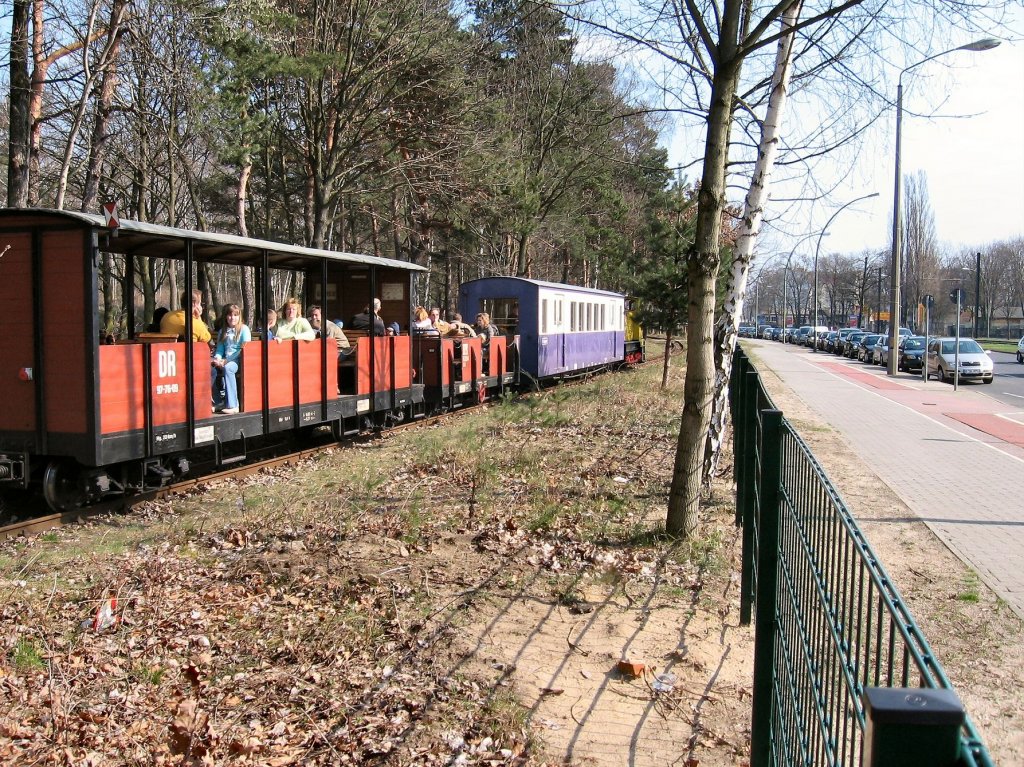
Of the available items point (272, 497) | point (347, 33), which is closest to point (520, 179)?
point (347, 33)

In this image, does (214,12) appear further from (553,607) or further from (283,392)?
(553,607)

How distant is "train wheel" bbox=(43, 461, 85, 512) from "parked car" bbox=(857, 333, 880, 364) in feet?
136

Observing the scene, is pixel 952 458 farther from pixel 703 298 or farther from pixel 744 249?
pixel 703 298

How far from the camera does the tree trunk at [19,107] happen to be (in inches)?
546

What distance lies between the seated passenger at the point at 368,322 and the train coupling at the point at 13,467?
5.93 metres

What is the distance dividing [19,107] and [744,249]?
1182 centimetres

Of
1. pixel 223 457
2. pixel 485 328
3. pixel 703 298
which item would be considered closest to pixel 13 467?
pixel 223 457

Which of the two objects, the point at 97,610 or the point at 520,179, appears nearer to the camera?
the point at 97,610

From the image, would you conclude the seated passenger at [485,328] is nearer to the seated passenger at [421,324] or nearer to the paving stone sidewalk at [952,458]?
the seated passenger at [421,324]

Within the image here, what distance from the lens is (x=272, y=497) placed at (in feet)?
30.1

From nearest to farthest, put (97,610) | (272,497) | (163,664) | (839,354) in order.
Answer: (163,664)
(97,610)
(272,497)
(839,354)

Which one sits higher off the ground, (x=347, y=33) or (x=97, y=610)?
(x=347, y=33)

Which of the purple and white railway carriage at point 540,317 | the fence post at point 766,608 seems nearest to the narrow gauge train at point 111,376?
the fence post at point 766,608

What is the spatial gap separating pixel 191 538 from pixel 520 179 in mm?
22109
